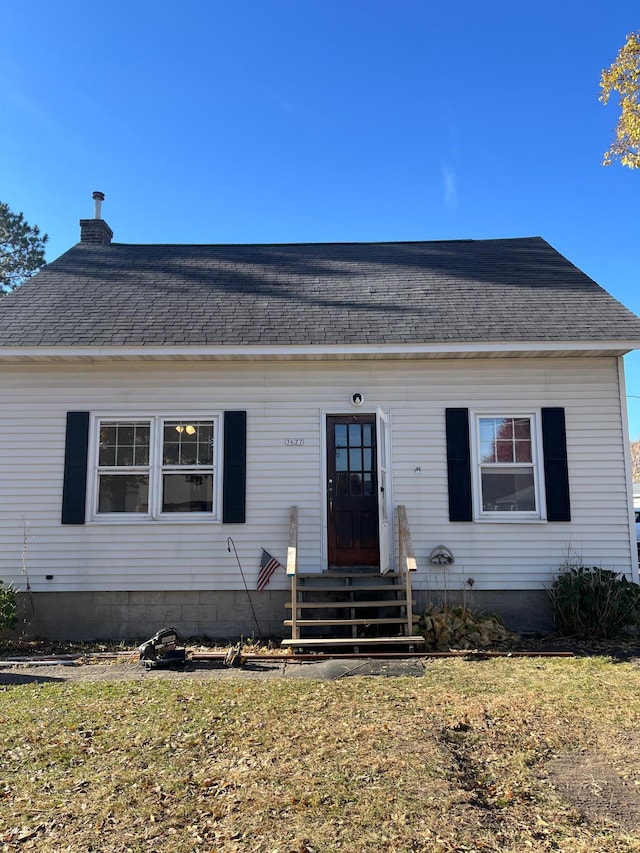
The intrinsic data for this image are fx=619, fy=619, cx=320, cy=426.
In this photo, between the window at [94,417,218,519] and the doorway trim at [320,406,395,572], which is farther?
the window at [94,417,218,519]

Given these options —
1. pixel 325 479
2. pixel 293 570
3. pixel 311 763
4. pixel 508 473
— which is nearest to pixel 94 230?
pixel 325 479

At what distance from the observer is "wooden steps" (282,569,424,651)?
279 inches

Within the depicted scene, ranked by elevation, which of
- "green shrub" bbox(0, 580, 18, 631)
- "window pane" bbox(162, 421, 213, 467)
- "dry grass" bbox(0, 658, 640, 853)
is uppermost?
"window pane" bbox(162, 421, 213, 467)

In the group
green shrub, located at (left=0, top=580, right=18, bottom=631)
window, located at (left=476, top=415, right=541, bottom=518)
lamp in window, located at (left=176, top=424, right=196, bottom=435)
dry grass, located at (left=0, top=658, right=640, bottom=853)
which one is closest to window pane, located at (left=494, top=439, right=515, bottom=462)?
window, located at (left=476, top=415, right=541, bottom=518)

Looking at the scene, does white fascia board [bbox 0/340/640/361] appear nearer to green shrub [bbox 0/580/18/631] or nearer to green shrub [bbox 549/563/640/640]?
green shrub [bbox 549/563/640/640]

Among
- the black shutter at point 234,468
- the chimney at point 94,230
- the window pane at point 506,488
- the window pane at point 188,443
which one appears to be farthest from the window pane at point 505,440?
the chimney at point 94,230

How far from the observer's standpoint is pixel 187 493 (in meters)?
8.46

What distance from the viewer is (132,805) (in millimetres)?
3256

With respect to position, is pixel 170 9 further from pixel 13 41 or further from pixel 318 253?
pixel 318 253

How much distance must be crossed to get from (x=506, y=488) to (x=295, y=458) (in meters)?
2.90

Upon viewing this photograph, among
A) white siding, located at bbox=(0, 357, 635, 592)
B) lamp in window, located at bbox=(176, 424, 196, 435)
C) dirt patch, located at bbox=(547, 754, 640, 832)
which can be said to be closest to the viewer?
dirt patch, located at bbox=(547, 754, 640, 832)

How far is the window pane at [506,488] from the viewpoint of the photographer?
27.6 feet

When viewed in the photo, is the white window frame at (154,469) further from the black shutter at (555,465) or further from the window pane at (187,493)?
the black shutter at (555,465)

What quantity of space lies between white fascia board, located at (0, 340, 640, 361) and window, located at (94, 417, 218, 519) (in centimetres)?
95
